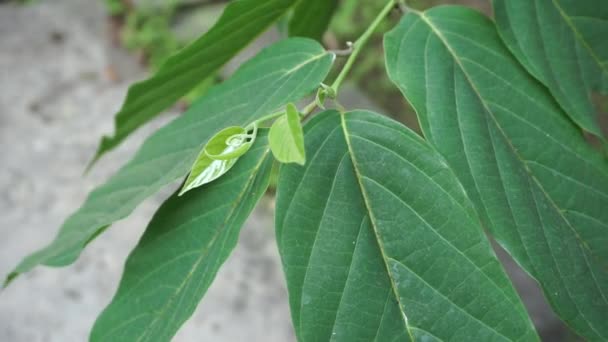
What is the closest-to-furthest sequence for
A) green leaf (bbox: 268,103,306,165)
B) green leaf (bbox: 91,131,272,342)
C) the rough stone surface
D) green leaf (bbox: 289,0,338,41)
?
1. green leaf (bbox: 268,103,306,165)
2. green leaf (bbox: 91,131,272,342)
3. green leaf (bbox: 289,0,338,41)
4. the rough stone surface

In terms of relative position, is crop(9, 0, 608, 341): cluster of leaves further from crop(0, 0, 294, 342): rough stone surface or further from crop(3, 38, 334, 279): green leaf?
crop(0, 0, 294, 342): rough stone surface

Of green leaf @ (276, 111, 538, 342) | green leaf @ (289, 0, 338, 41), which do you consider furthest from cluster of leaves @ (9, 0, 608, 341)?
green leaf @ (289, 0, 338, 41)

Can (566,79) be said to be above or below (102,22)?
below

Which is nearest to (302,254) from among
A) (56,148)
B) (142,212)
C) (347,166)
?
(347,166)

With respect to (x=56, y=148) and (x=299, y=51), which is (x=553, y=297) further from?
(x=56, y=148)

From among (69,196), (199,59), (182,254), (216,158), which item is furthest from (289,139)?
(69,196)

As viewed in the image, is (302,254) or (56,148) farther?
(56,148)

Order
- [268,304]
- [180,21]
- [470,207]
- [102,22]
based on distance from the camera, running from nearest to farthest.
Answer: [470,207] < [268,304] < [180,21] < [102,22]

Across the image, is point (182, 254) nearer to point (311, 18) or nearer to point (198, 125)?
point (198, 125)
